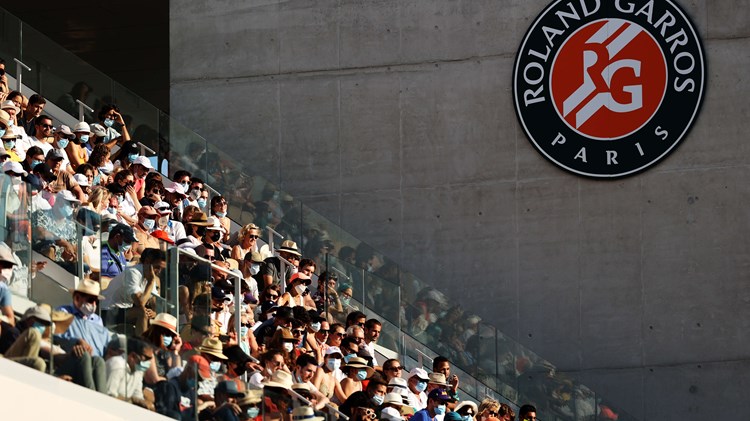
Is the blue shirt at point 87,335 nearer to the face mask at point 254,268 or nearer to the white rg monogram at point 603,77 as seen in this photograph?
the face mask at point 254,268

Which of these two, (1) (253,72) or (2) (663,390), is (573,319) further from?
(1) (253,72)

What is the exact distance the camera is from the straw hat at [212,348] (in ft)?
40.1

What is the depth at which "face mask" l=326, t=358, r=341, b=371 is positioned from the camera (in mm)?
14734

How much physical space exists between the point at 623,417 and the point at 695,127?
4.71 metres

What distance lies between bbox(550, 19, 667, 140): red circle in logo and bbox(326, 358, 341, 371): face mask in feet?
27.2

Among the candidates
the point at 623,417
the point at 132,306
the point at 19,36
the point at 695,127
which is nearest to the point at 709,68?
the point at 695,127

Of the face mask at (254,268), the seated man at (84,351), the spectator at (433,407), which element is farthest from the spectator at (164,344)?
A: the face mask at (254,268)

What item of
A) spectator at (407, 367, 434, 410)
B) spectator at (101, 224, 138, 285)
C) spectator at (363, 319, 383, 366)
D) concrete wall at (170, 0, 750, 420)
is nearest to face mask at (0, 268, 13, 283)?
spectator at (101, 224, 138, 285)

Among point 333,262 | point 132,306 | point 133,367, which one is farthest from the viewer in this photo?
point 333,262

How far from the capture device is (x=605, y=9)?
Result: 73.3ft

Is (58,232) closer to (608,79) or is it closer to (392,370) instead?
(392,370)

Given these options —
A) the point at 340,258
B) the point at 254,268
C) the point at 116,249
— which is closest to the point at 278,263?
the point at 254,268

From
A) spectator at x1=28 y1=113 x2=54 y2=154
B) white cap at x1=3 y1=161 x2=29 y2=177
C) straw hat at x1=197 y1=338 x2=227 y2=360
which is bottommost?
straw hat at x1=197 y1=338 x2=227 y2=360

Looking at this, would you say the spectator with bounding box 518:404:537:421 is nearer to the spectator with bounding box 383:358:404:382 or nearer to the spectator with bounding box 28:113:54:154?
the spectator with bounding box 383:358:404:382
